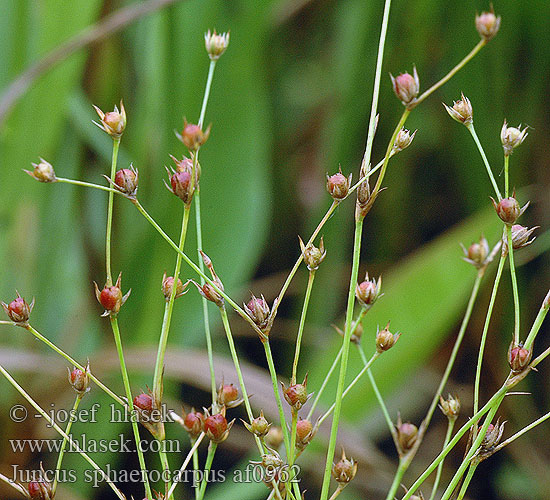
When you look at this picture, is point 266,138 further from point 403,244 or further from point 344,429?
point 344,429

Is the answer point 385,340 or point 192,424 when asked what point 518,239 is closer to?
point 385,340

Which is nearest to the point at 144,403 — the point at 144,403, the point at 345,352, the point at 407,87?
the point at 144,403

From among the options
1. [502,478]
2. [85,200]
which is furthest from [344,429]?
[85,200]

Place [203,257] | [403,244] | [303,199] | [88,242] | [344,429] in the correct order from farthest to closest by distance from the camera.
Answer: [303,199], [403,244], [88,242], [344,429], [203,257]

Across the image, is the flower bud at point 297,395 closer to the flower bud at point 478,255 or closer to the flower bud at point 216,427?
the flower bud at point 216,427

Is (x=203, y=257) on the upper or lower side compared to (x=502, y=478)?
upper

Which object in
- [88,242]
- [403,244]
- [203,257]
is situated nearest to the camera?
[203,257]

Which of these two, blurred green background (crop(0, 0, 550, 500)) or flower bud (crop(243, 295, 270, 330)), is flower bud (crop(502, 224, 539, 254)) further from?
blurred green background (crop(0, 0, 550, 500))
